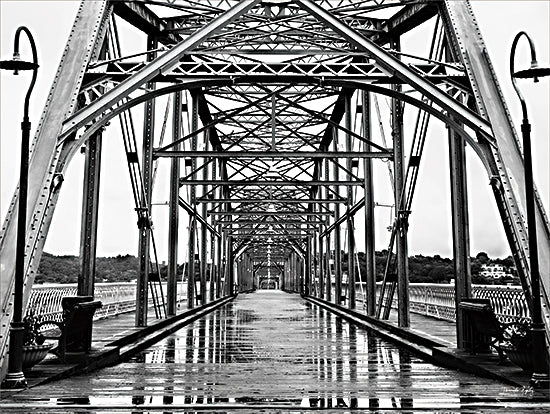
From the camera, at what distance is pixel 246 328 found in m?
17.0

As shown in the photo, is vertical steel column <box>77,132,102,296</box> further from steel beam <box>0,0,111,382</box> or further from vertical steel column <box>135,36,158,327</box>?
vertical steel column <box>135,36,158,327</box>

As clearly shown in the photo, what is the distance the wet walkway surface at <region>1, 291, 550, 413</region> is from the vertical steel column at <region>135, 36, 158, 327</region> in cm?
153

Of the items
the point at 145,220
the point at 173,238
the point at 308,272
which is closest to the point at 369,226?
the point at 173,238

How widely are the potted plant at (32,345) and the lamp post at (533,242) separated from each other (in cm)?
589

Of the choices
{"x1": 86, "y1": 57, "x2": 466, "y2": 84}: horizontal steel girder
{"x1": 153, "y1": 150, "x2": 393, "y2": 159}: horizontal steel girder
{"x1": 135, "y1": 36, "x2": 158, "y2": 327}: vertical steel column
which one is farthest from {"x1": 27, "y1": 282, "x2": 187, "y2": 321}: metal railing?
{"x1": 86, "y1": 57, "x2": 466, "y2": 84}: horizontal steel girder

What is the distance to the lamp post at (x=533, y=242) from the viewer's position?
700 centimetres

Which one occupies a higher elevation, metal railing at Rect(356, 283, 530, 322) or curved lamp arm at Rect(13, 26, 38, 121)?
curved lamp arm at Rect(13, 26, 38, 121)

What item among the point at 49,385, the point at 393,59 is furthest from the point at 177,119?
the point at 49,385

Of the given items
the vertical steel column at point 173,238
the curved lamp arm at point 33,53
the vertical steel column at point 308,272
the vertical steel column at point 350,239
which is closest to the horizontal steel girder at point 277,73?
the curved lamp arm at point 33,53

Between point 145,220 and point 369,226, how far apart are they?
703 centimetres

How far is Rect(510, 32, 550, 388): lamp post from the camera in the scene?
7.00 meters

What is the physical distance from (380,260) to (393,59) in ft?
115

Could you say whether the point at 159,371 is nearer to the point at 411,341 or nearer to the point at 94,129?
the point at 94,129

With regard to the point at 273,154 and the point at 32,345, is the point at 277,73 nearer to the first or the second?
the point at 273,154
